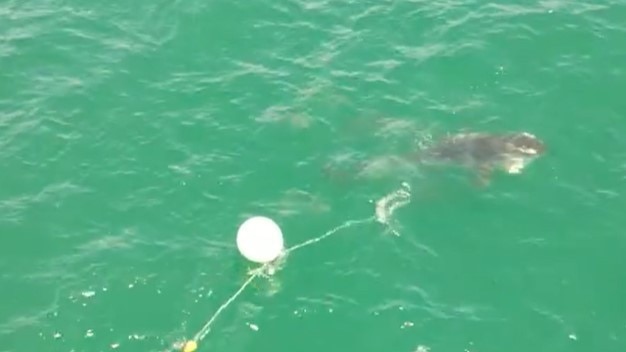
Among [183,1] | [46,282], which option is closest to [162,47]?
[183,1]

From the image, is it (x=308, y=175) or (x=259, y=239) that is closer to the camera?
(x=259, y=239)

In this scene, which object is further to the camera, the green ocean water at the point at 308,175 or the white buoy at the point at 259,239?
the white buoy at the point at 259,239

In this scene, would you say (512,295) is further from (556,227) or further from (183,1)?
(183,1)

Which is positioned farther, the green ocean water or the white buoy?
the white buoy

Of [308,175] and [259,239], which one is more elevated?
[308,175]
